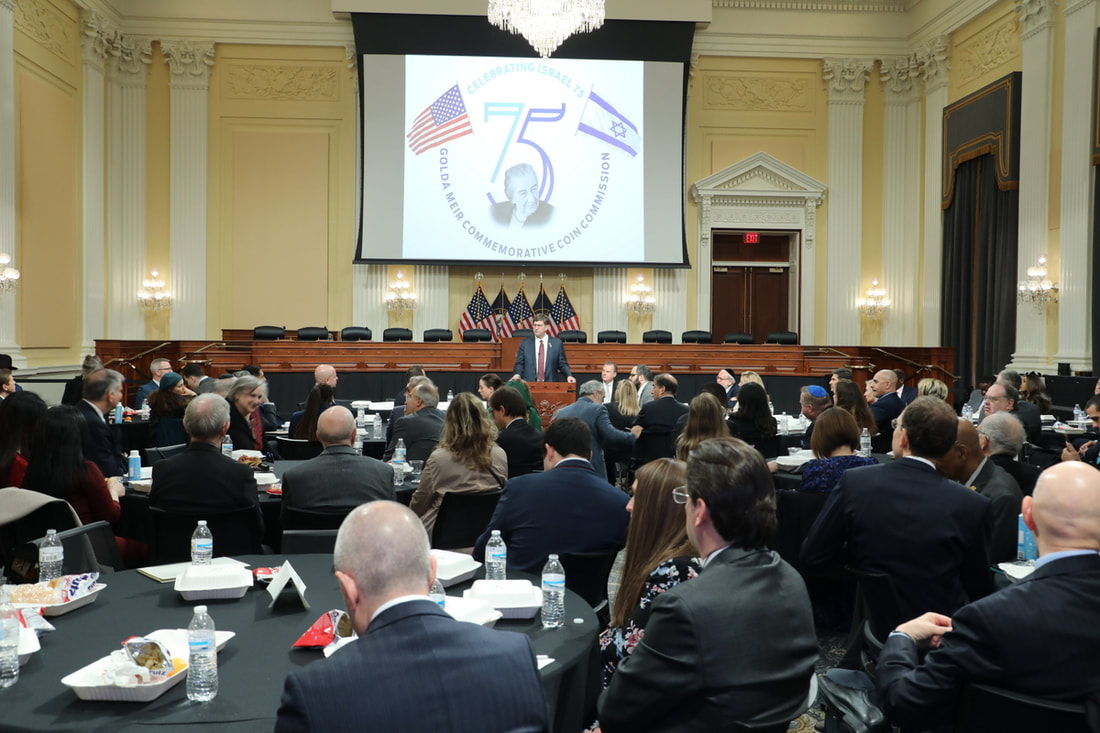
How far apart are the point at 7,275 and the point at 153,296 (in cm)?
418

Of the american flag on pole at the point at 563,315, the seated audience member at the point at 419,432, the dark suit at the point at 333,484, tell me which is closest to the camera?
the dark suit at the point at 333,484

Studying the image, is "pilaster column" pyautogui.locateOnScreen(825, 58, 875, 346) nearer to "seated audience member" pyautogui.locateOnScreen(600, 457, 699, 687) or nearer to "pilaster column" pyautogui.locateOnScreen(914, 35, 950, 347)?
"pilaster column" pyautogui.locateOnScreen(914, 35, 950, 347)

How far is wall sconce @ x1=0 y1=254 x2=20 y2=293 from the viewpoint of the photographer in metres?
11.3

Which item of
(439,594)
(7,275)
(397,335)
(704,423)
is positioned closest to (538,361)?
(397,335)

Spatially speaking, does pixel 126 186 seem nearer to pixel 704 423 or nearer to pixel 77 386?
pixel 77 386

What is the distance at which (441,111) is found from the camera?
51.0 feet

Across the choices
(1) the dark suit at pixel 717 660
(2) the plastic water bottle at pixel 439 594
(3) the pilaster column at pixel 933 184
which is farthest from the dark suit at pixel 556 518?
(3) the pilaster column at pixel 933 184

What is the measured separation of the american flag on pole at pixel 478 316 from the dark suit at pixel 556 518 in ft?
40.9

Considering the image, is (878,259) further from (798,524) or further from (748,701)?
(748,701)

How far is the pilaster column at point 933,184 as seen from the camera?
15.2m

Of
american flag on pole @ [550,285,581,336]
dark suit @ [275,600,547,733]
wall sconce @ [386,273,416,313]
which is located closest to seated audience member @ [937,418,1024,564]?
dark suit @ [275,600,547,733]

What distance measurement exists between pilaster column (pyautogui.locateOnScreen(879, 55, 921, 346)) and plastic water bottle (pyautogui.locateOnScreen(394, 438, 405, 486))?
41.0 feet

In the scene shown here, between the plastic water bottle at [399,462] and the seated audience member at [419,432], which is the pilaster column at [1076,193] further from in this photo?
the plastic water bottle at [399,462]

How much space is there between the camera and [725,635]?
6.37 feet
